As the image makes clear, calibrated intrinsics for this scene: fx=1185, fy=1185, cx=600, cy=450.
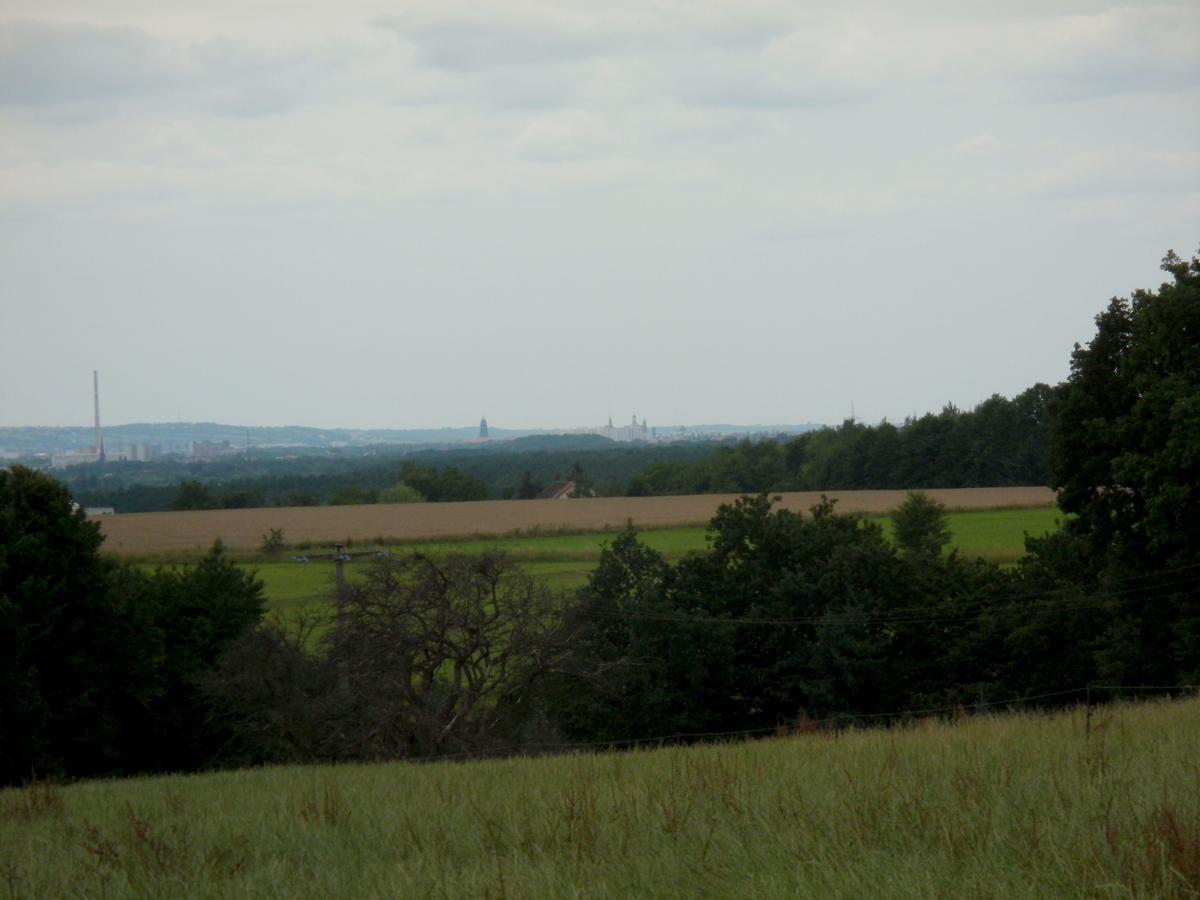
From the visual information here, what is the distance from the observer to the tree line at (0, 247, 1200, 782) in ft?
85.9

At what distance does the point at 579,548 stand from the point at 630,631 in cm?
3088

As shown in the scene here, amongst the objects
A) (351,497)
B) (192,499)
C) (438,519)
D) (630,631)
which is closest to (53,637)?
(630,631)

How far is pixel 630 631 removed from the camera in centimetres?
3331

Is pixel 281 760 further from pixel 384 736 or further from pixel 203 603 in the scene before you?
pixel 203 603

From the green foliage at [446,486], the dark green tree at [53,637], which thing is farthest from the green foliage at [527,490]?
the dark green tree at [53,637]

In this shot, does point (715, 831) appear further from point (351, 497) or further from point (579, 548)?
point (351, 497)

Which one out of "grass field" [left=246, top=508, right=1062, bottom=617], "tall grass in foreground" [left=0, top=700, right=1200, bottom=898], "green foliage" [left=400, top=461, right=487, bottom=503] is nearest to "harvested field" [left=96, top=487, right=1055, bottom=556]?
"grass field" [left=246, top=508, right=1062, bottom=617]

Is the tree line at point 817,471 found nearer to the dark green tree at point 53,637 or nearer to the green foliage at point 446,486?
the green foliage at point 446,486

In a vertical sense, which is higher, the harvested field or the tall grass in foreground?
the tall grass in foreground

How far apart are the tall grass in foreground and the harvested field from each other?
5923 cm

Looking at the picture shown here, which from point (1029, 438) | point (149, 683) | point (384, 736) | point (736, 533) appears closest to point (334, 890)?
point (384, 736)

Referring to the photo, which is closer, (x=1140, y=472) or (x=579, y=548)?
(x=1140, y=472)

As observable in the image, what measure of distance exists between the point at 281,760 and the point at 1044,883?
2495 cm

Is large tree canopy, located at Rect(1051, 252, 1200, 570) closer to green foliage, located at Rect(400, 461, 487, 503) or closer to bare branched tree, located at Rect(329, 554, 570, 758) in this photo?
bare branched tree, located at Rect(329, 554, 570, 758)
